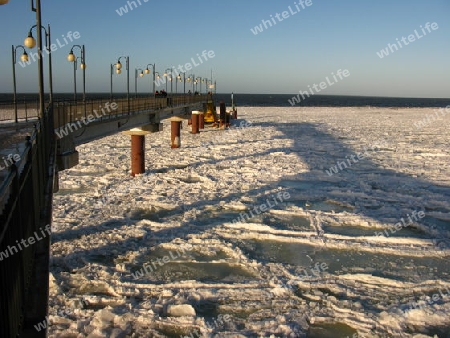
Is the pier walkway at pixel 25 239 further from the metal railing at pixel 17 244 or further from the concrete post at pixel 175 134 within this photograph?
the concrete post at pixel 175 134

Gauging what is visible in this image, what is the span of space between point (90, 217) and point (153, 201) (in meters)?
2.44

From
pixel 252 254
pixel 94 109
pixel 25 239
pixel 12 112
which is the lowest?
pixel 252 254

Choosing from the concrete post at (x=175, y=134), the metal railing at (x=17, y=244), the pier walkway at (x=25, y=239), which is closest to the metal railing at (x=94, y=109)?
the pier walkway at (x=25, y=239)

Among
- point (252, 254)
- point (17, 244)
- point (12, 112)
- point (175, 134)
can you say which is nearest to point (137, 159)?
point (12, 112)

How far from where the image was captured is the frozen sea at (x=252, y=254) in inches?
274

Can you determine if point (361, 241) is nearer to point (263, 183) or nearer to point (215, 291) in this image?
point (215, 291)

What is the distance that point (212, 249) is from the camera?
10.1m

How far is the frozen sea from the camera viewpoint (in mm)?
6969

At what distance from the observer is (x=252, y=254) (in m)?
9.75

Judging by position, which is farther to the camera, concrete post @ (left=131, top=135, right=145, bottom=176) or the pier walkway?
concrete post @ (left=131, top=135, right=145, bottom=176)

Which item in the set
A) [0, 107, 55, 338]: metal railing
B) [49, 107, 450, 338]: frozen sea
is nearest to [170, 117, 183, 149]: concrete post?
[49, 107, 450, 338]: frozen sea

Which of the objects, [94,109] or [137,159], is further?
[137,159]

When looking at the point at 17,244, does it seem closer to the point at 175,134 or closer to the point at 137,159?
the point at 137,159

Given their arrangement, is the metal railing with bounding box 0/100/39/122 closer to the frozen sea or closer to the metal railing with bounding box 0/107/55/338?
the frozen sea
